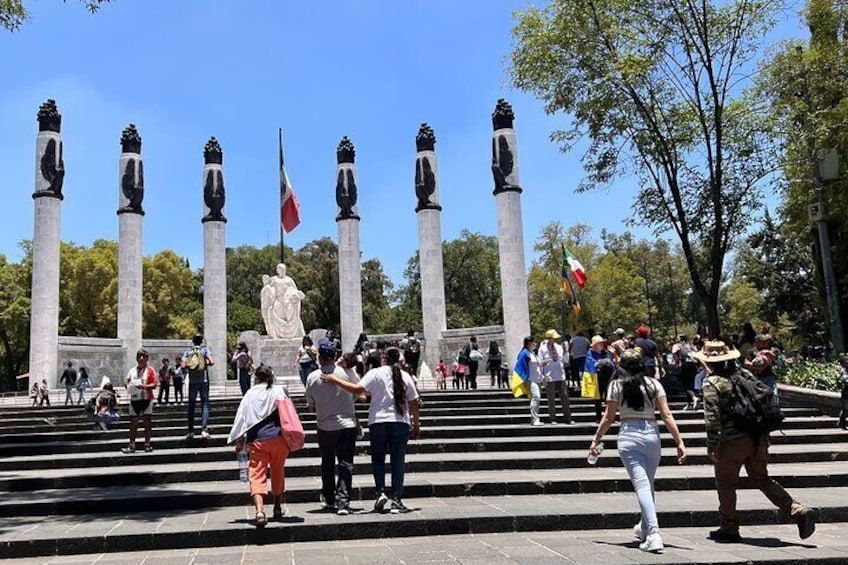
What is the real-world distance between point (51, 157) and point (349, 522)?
1053 inches

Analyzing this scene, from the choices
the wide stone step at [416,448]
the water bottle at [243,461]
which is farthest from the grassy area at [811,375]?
the water bottle at [243,461]

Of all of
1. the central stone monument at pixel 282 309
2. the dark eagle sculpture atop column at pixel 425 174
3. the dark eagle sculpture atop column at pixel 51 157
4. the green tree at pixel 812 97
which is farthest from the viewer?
the dark eagle sculpture atop column at pixel 425 174

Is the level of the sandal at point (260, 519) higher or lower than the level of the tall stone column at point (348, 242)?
lower

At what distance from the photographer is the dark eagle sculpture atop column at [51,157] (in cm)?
2728

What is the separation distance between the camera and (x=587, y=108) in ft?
58.1

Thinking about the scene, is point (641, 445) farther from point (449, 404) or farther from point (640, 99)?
point (640, 99)

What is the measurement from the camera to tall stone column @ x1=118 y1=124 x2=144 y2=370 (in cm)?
2856

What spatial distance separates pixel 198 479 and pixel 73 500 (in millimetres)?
1837

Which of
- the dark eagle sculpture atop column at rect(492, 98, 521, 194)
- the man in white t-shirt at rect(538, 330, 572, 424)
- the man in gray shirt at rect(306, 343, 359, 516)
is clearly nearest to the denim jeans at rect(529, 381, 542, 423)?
the man in white t-shirt at rect(538, 330, 572, 424)

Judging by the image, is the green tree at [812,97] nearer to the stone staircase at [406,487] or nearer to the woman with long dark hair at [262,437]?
the stone staircase at [406,487]

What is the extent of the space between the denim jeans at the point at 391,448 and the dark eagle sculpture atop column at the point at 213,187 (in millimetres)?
25768

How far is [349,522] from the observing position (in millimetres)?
6367

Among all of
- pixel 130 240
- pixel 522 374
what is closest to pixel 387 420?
pixel 522 374

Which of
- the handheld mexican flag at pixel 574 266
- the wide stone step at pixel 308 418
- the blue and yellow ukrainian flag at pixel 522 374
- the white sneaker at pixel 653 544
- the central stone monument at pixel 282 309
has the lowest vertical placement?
the white sneaker at pixel 653 544
